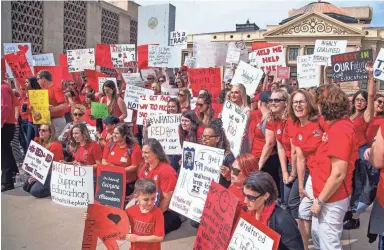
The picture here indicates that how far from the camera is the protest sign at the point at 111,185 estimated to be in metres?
4.34

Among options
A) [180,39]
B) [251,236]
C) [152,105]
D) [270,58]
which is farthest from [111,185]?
[180,39]

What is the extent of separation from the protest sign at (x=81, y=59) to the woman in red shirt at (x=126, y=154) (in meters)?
5.38

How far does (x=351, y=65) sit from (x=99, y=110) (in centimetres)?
411

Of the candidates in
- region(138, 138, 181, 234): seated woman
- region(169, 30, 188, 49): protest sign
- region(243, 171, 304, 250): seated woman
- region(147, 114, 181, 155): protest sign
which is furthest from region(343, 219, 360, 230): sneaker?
region(169, 30, 188, 49): protest sign

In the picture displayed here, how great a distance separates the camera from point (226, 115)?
4594 millimetres

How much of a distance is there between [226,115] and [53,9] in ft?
80.8

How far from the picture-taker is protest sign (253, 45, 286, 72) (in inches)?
336

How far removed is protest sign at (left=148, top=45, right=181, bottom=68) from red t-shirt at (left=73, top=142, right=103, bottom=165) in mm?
4723

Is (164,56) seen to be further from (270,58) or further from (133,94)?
(133,94)

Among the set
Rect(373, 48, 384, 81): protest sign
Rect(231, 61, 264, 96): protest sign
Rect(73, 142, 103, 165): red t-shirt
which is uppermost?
Rect(373, 48, 384, 81): protest sign

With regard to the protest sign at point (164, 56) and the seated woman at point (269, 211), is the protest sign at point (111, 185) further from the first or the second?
the protest sign at point (164, 56)

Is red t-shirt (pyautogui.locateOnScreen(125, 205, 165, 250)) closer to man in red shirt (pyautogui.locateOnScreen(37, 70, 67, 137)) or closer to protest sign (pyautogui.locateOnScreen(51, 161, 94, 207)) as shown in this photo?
protest sign (pyautogui.locateOnScreen(51, 161, 94, 207))

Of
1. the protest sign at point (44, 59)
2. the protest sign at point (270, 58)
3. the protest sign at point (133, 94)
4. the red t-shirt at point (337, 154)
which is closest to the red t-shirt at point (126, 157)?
the protest sign at point (133, 94)

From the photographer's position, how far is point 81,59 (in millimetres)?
10172
